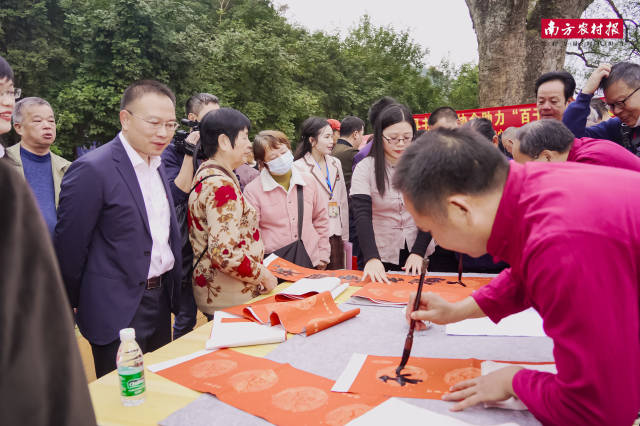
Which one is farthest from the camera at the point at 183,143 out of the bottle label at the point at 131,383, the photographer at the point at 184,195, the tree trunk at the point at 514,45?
the tree trunk at the point at 514,45

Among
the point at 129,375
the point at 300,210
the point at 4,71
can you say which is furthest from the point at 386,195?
the point at 4,71

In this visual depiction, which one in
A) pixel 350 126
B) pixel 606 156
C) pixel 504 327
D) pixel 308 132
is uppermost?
pixel 350 126

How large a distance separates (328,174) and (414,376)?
2711mm

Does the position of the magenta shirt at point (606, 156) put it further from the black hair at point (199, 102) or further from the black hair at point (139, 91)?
the black hair at point (199, 102)

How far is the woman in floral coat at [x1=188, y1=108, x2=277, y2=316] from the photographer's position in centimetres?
192

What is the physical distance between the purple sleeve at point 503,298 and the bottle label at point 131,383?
3.12ft

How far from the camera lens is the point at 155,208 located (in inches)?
79.5

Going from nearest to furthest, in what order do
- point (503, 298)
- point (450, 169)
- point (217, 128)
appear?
point (450, 169), point (503, 298), point (217, 128)

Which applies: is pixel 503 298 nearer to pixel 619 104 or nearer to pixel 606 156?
pixel 606 156

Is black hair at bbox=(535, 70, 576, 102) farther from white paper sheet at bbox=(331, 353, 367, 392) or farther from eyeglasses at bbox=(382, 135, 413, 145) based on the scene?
white paper sheet at bbox=(331, 353, 367, 392)

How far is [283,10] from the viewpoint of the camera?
20109 millimetres

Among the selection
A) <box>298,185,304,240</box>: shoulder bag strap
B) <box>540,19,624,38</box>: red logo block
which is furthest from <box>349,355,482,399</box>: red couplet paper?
<box>540,19,624,38</box>: red logo block

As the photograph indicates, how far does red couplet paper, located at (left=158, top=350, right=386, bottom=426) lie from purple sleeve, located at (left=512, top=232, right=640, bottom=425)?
483mm

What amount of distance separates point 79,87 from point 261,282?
9816mm
